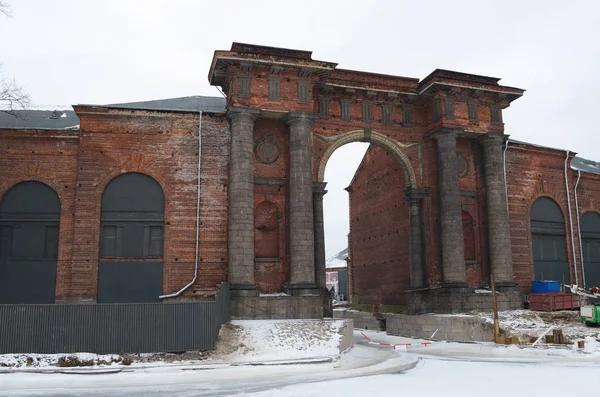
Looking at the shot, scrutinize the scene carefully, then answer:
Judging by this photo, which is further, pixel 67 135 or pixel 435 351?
pixel 67 135

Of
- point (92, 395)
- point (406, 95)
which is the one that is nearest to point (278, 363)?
point (92, 395)

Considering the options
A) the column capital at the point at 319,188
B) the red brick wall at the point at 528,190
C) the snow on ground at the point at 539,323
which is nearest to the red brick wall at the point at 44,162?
the column capital at the point at 319,188

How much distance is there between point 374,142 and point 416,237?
5101 millimetres

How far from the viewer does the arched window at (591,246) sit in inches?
1268

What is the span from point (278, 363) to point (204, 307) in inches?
116

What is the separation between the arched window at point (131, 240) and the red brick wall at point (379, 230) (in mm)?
12528

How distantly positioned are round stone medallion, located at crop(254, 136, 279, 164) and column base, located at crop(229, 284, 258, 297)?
18.9 feet

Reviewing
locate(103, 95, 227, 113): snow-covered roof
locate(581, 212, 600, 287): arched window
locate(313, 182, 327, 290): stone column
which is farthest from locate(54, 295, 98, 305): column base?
locate(581, 212, 600, 287): arched window

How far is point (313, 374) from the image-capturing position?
15719 millimetres

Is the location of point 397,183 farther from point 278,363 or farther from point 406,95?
point 278,363

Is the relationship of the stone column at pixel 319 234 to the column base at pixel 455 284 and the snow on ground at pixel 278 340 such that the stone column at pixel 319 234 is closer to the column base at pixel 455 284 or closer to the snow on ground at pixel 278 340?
the snow on ground at pixel 278 340

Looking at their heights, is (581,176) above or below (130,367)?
above

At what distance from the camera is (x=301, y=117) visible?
2427cm

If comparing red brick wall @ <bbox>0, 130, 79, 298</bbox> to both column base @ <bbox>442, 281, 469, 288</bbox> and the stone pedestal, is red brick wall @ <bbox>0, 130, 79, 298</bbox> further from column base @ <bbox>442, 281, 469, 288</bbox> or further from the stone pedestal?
column base @ <bbox>442, 281, 469, 288</bbox>
